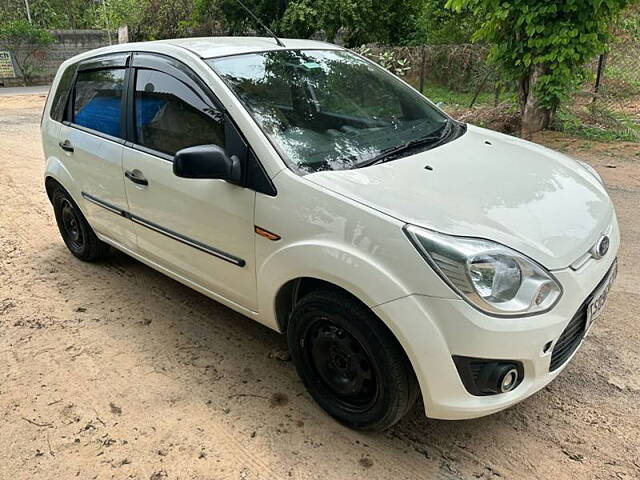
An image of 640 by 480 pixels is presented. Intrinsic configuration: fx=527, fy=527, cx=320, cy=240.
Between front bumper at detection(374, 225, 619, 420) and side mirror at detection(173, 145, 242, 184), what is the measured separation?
1026mm

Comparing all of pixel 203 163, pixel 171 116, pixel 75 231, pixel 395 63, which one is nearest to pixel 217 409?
pixel 203 163

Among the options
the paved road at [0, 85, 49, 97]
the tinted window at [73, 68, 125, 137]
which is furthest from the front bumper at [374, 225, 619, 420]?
the paved road at [0, 85, 49, 97]

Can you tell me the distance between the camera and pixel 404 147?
2.88m

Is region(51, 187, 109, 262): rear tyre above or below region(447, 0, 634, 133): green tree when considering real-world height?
below

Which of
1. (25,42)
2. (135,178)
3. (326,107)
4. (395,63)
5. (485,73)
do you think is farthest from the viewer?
(25,42)

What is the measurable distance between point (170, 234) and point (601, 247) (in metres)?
2.35

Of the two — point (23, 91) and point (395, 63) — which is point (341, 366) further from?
point (23, 91)

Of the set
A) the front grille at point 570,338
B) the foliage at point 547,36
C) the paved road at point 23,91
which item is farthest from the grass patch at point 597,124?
the paved road at point 23,91

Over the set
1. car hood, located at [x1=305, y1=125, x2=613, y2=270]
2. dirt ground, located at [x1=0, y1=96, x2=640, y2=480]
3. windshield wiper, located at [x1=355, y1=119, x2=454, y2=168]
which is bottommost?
dirt ground, located at [x1=0, y1=96, x2=640, y2=480]

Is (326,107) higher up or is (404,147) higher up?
(326,107)

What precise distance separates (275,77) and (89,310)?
2.14 meters

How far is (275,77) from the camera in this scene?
10.1ft

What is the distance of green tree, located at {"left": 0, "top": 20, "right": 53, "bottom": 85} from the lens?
22.0 meters

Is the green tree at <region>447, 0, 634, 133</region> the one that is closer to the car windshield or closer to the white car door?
the car windshield
